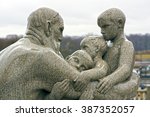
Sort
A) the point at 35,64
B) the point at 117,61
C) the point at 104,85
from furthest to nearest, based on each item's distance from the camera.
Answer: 1. the point at 117,61
2. the point at 104,85
3. the point at 35,64

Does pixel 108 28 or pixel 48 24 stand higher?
pixel 48 24

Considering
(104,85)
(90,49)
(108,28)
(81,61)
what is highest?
(108,28)

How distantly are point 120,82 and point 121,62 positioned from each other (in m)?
0.26

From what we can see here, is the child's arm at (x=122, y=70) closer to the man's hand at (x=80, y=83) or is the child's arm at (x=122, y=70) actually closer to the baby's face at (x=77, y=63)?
the man's hand at (x=80, y=83)

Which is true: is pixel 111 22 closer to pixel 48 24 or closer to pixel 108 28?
pixel 108 28

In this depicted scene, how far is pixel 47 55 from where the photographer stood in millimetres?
6930

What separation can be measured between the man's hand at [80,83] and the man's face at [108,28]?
28.6 inches

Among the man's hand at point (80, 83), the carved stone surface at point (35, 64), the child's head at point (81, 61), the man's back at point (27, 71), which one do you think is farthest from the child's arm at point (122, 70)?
the man's back at point (27, 71)

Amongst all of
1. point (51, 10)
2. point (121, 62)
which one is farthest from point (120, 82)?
point (51, 10)

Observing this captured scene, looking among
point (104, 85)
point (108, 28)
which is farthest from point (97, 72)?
point (108, 28)

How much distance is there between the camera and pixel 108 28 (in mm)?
7449

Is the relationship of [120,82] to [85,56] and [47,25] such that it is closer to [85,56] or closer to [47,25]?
[85,56]

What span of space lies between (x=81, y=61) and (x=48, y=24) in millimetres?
603

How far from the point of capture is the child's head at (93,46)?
7.37m
